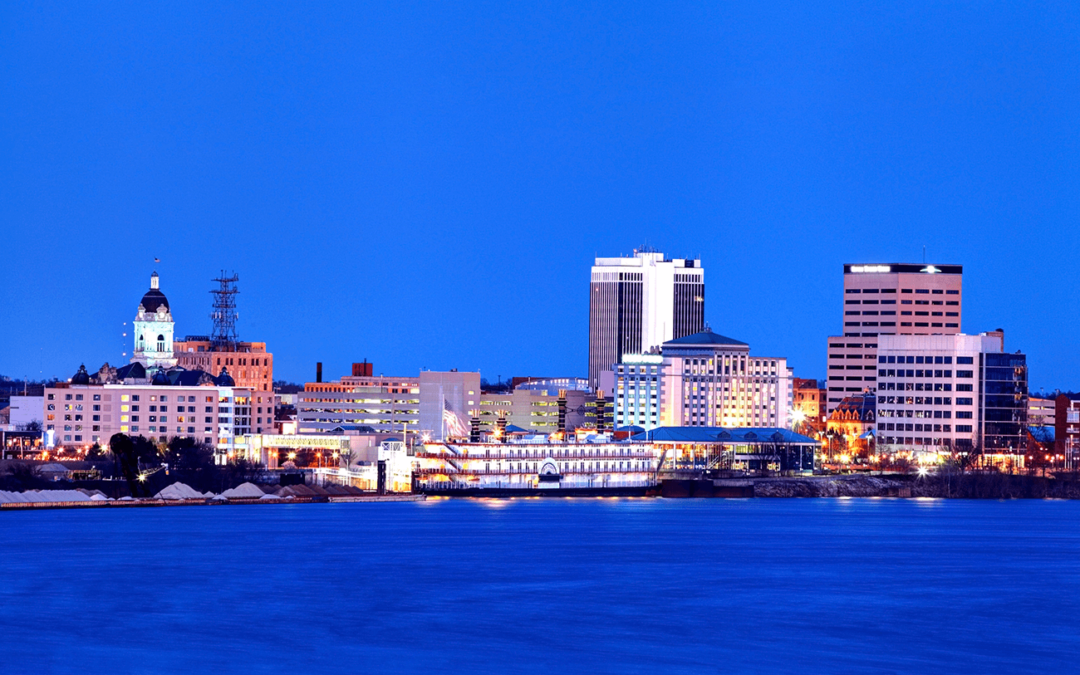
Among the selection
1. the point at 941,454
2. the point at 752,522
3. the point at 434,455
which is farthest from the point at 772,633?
the point at 941,454

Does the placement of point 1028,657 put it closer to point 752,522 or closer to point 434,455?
point 752,522

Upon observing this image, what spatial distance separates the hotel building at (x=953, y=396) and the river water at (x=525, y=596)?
228 feet

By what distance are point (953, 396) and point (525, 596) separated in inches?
4749

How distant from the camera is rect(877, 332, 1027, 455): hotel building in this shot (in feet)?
612

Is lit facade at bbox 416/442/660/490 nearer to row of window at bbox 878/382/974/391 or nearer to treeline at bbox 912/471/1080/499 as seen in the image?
treeline at bbox 912/471/1080/499

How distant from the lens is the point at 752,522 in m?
124

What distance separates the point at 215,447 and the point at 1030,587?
106 meters

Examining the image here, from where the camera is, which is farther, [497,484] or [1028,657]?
[497,484]

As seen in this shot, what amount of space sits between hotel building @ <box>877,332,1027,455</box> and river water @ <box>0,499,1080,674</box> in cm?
6939

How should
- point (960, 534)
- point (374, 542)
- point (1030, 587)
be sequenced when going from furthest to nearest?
1. point (960, 534)
2. point (374, 542)
3. point (1030, 587)

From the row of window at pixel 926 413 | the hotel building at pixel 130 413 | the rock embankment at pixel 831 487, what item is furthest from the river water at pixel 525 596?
the row of window at pixel 926 413

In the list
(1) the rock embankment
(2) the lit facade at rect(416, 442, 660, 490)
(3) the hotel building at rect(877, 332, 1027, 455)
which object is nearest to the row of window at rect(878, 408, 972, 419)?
(3) the hotel building at rect(877, 332, 1027, 455)

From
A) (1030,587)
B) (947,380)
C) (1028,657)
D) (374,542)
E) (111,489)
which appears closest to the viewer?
(1028,657)

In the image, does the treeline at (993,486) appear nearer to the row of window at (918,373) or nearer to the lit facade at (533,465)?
the row of window at (918,373)
